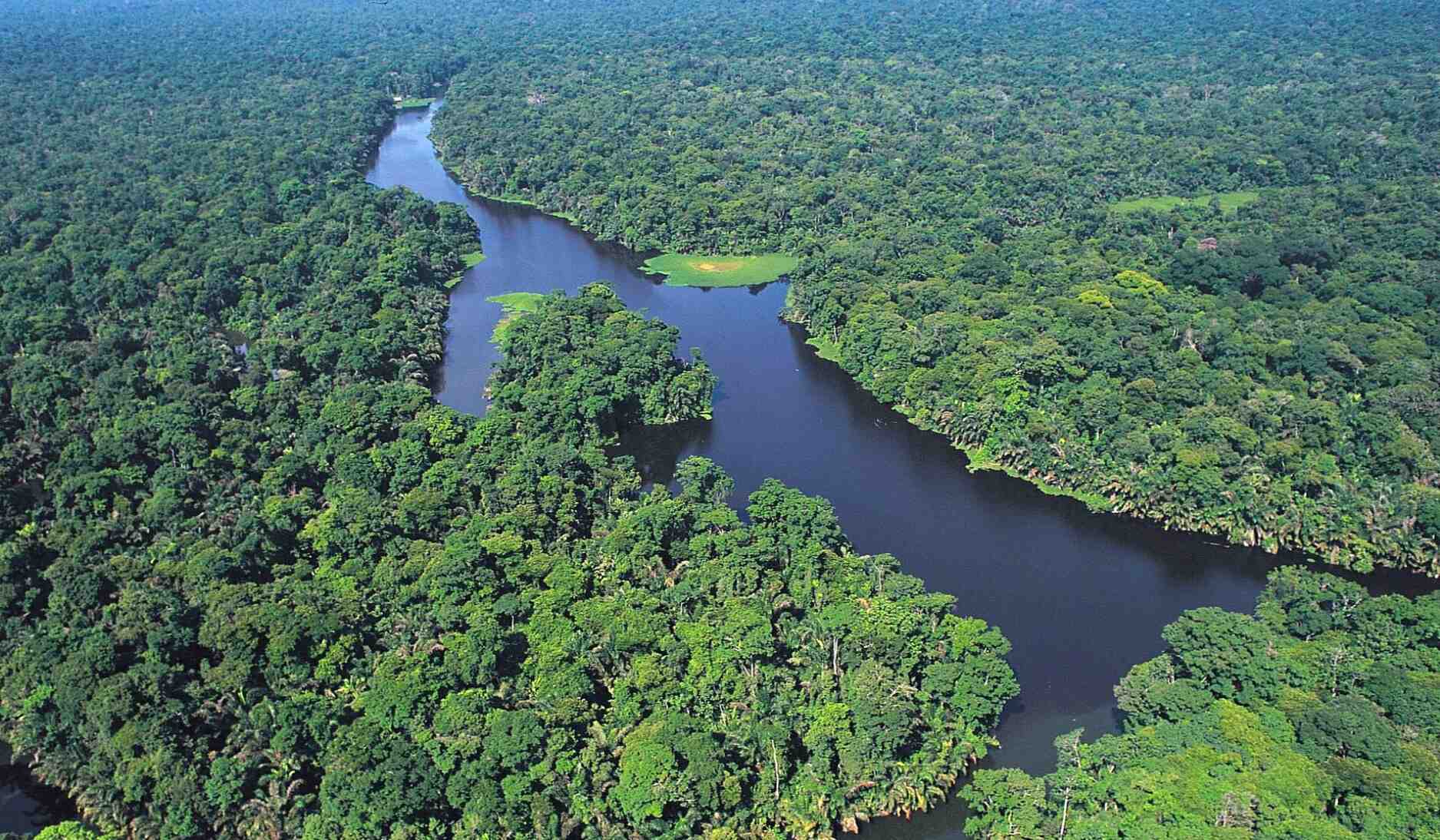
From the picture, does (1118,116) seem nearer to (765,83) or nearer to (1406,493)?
(765,83)

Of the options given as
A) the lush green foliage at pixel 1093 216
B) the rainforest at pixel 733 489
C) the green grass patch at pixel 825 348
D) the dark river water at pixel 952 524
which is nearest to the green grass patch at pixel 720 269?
the rainforest at pixel 733 489

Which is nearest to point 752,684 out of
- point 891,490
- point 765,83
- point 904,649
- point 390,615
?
point 904,649

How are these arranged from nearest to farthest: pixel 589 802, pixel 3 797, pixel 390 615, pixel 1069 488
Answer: pixel 589 802, pixel 3 797, pixel 390 615, pixel 1069 488

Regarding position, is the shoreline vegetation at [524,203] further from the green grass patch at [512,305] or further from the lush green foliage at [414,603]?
the lush green foliage at [414,603]

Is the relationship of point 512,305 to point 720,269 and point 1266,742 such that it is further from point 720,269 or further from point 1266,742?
point 1266,742

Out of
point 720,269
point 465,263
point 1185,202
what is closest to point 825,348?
point 720,269

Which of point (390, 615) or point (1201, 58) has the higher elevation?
point (1201, 58)

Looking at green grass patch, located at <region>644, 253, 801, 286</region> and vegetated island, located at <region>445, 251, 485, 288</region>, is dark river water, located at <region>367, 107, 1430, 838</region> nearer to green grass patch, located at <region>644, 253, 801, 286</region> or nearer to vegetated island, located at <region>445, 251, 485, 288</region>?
green grass patch, located at <region>644, 253, 801, 286</region>
